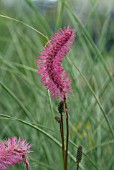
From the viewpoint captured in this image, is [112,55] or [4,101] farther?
[112,55]

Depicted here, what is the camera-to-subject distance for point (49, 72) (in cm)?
86

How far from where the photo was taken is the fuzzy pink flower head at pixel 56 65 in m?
0.86

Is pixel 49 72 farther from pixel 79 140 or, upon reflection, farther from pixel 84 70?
pixel 84 70

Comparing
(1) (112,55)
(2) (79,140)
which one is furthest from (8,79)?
(2) (79,140)

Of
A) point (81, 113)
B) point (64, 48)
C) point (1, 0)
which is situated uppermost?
point (1, 0)

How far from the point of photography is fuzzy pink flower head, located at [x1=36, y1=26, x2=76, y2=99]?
858 mm

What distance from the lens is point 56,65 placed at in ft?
2.81

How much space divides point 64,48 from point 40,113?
1354mm

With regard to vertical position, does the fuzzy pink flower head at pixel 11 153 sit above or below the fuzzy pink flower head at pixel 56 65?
below

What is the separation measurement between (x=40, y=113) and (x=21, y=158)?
129cm

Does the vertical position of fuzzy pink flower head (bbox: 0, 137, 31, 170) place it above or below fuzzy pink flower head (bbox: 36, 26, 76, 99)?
below

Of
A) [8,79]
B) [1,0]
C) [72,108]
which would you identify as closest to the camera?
[72,108]

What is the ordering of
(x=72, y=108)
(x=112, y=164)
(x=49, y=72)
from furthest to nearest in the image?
(x=72, y=108)
(x=112, y=164)
(x=49, y=72)

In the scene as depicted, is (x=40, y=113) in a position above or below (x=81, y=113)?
above
